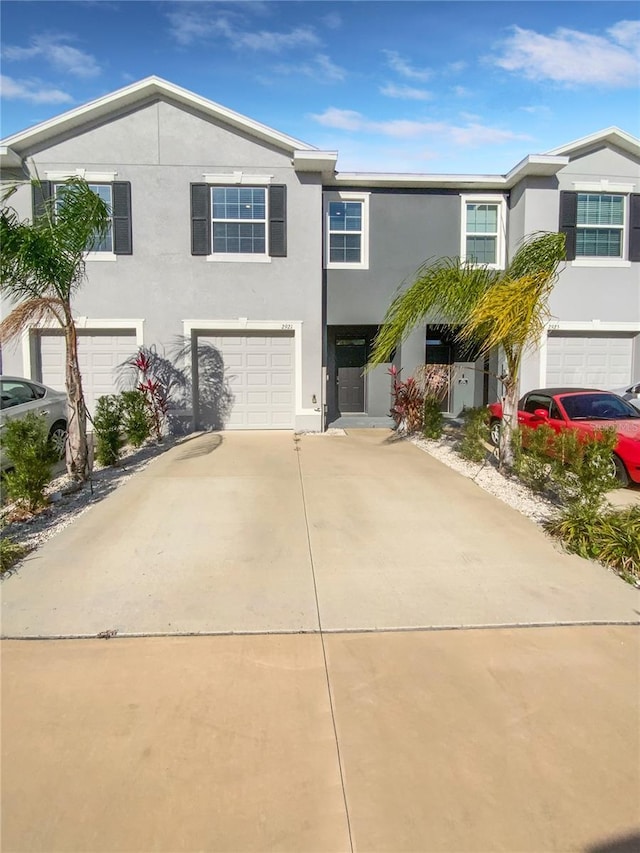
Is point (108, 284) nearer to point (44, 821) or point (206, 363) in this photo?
point (206, 363)

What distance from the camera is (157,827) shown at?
241 cm

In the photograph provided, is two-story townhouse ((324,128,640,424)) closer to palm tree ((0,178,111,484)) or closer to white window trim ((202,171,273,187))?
white window trim ((202,171,273,187))

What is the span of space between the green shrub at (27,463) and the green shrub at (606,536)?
5.74m

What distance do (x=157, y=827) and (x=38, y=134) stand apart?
13.4m

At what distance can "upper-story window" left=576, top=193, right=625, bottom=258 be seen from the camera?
44.7 ft

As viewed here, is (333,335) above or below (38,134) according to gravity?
below

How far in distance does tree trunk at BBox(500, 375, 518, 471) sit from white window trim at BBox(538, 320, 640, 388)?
18.6 feet

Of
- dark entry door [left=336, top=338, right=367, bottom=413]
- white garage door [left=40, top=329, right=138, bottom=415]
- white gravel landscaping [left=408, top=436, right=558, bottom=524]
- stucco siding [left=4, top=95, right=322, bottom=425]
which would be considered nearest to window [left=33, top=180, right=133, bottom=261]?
stucco siding [left=4, top=95, right=322, bottom=425]

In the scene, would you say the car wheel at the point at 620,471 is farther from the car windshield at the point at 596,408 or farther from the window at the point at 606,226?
the window at the point at 606,226

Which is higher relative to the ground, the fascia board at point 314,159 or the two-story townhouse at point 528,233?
the fascia board at point 314,159

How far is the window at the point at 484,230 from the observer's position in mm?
14133

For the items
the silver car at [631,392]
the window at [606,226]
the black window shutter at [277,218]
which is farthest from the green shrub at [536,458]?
the window at [606,226]

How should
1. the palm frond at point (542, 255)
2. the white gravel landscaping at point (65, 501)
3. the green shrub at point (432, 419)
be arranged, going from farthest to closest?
1. the green shrub at point (432, 419)
2. the palm frond at point (542, 255)
3. the white gravel landscaping at point (65, 501)

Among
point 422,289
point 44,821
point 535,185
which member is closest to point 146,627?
point 44,821
